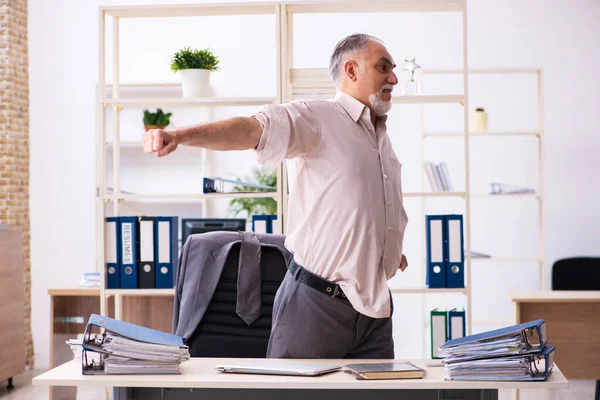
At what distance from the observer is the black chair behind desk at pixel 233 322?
2.64m

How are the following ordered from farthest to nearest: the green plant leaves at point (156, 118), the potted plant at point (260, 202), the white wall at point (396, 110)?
the white wall at point (396, 110) → the potted plant at point (260, 202) → the green plant leaves at point (156, 118)

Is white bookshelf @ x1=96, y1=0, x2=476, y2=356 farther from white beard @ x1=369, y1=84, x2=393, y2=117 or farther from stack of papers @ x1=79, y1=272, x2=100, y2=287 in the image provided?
white beard @ x1=369, y1=84, x2=393, y2=117

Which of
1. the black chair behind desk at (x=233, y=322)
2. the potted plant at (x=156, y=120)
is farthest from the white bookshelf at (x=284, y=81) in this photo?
the black chair behind desk at (x=233, y=322)

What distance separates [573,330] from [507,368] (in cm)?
275

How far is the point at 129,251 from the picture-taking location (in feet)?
12.0

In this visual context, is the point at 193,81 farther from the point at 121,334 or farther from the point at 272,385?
the point at 272,385

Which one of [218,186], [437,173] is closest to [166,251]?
[218,186]

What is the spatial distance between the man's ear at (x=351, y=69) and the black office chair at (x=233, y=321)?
2.40 feet

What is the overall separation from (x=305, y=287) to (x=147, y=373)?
0.55 meters

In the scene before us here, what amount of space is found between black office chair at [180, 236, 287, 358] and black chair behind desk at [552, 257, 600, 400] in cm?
366

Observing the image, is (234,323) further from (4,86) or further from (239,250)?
(4,86)

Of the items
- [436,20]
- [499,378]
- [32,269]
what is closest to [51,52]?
[32,269]

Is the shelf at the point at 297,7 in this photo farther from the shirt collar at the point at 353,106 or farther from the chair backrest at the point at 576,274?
the chair backrest at the point at 576,274

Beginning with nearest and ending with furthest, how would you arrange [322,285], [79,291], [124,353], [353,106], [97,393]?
1. [124,353]
2. [322,285]
3. [353,106]
4. [79,291]
5. [97,393]
